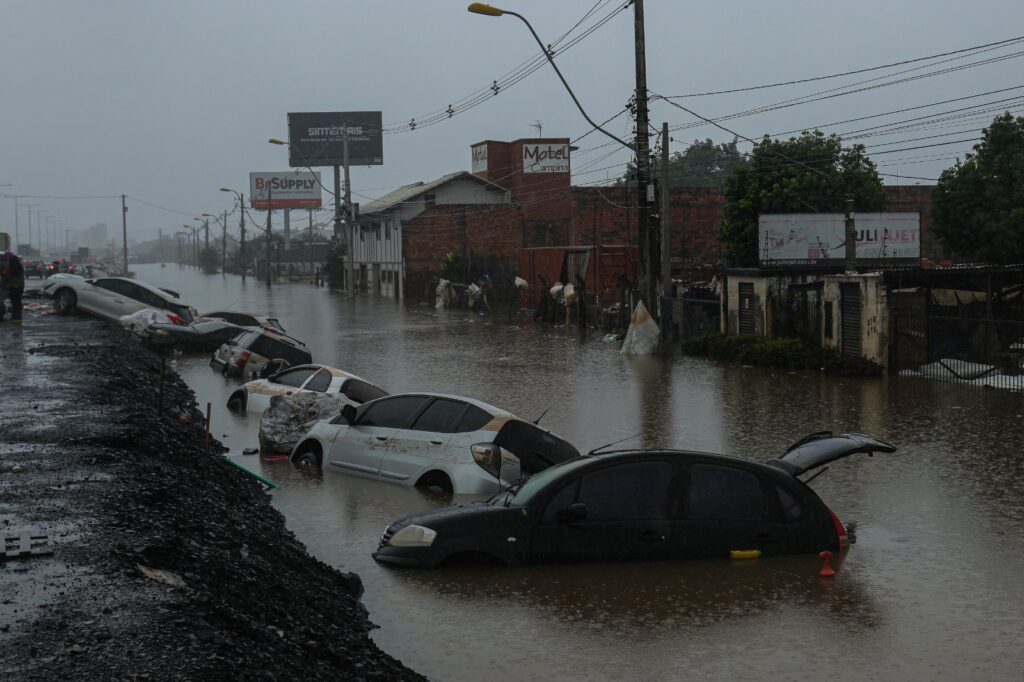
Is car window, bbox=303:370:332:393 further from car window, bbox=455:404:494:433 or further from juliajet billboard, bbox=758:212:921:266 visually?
juliajet billboard, bbox=758:212:921:266

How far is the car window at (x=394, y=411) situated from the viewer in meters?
15.1

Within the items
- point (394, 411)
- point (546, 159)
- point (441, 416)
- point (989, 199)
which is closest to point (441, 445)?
point (441, 416)

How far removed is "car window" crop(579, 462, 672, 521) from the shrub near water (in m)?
18.3

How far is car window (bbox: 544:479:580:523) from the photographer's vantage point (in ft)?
34.8

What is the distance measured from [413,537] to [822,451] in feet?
13.4

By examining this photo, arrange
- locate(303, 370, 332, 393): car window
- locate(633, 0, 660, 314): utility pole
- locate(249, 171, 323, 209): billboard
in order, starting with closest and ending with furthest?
locate(303, 370, 332, 393): car window
locate(633, 0, 660, 314): utility pole
locate(249, 171, 323, 209): billboard

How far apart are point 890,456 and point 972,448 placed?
1.49 metres

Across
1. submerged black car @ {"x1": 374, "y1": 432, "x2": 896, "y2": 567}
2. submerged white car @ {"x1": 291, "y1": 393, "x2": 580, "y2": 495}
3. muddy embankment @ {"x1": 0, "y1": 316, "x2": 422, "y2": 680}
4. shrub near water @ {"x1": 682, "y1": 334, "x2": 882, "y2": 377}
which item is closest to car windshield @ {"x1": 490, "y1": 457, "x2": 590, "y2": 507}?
submerged black car @ {"x1": 374, "y1": 432, "x2": 896, "y2": 567}

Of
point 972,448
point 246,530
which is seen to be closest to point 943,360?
point 972,448

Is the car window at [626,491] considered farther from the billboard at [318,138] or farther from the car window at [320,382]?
the billboard at [318,138]

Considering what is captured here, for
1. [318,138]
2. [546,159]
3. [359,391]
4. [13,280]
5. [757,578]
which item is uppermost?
[318,138]

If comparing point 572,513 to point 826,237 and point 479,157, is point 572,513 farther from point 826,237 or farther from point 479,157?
point 479,157

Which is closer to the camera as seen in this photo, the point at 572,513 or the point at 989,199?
the point at 572,513

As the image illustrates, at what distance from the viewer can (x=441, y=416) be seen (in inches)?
578
